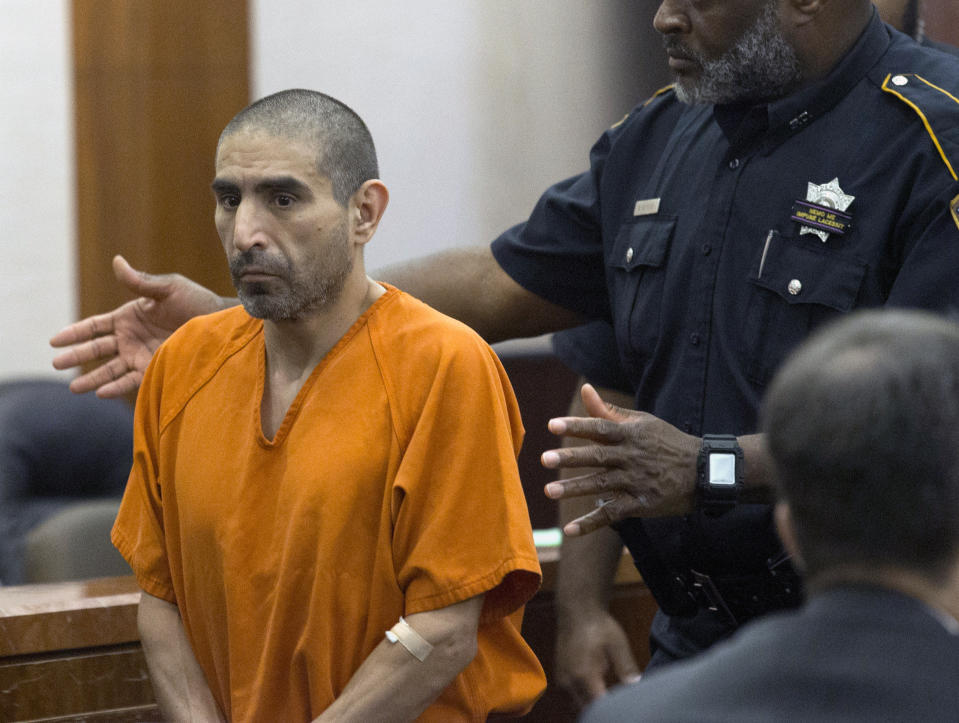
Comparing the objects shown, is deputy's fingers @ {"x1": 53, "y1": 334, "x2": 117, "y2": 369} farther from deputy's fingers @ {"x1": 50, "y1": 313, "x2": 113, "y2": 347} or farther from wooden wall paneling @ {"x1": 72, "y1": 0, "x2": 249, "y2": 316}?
wooden wall paneling @ {"x1": 72, "y1": 0, "x2": 249, "y2": 316}

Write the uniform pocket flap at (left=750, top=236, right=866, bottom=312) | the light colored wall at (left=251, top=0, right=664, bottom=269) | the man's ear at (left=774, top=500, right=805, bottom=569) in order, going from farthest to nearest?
the light colored wall at (left=251, top=0, right=664, bottom=269), the uniform pocket flap at (left=750, top=236, right=866, bottom=312), the man's ear at (left=774, top=500, right=805, bottom=569)

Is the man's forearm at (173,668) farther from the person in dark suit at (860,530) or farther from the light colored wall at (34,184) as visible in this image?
the light colored wall at (34,184)

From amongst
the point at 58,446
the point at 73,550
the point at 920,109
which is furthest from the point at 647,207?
the point at 58,446

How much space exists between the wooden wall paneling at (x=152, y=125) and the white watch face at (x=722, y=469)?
6.56 ft

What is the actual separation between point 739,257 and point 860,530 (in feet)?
3.69

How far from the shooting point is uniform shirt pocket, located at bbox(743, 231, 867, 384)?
1850mm

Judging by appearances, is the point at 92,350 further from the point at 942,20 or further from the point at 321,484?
the point at 942,20

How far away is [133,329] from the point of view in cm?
212

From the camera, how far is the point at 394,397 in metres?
1.67

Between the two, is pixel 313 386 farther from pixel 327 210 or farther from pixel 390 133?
pixel 390 133

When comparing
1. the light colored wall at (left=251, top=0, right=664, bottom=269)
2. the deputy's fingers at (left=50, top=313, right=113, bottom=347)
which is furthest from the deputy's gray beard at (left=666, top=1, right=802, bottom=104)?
the light colored wall at (left=251, top=0, right=664, bottom=269)

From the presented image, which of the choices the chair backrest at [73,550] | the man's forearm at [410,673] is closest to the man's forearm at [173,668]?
the man's forearm at [410,673]

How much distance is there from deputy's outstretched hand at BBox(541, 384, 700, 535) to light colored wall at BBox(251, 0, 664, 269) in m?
1.77

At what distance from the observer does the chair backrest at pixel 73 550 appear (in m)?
3.10
